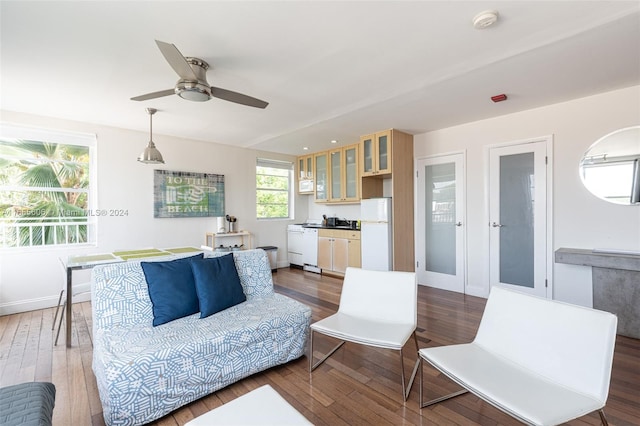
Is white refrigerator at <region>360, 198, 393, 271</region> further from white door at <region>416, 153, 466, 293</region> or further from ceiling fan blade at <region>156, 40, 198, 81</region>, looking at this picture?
ceiling fan blade at <region>156, 40, 198, 81</region>

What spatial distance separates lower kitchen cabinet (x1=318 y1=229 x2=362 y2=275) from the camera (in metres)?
5.04

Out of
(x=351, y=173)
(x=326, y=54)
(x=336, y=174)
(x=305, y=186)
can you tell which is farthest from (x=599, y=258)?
(x=305, y=186)

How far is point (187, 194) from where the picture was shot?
491cm

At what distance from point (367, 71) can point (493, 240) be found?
2.74m

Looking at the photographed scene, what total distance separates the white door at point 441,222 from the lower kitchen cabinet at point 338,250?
1010mm

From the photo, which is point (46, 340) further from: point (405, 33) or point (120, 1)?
point (405, 33)

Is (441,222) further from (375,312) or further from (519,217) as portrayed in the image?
(375,312)

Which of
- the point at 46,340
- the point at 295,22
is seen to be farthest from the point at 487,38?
the point at 46,340

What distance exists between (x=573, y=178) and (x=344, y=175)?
320 cm

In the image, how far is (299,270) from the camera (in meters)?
5.94

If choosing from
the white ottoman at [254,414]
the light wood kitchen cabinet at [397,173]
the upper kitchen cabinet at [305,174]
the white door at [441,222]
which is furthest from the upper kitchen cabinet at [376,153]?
the white ottoman at [254,414]

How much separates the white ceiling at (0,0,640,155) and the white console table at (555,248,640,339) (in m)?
1.64

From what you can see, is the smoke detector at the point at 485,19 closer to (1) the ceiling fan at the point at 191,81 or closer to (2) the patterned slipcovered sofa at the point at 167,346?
(1) the ceiling fan at the point at 191,81

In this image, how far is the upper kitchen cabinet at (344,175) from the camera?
5295 millimetres
